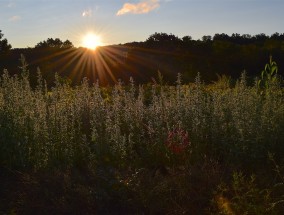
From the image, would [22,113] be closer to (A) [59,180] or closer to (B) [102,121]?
(B) [102,121]

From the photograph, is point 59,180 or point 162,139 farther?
point 162,139

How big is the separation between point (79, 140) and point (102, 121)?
523 mm

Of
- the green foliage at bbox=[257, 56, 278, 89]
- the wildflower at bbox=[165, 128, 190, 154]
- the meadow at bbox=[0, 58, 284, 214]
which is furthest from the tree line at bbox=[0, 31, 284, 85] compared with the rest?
the wildflower at bbox=[165, 128, 190, 154]

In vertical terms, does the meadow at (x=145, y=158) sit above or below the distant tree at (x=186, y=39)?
below

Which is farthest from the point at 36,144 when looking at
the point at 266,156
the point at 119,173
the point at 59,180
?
the point at 266,156

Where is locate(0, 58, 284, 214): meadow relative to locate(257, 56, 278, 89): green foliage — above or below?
below

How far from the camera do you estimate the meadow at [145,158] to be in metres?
5.01

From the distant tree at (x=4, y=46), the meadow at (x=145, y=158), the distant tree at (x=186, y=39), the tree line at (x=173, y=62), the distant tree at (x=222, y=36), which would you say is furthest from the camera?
the distant tree at (x=222, y=36)

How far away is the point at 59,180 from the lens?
546 cm

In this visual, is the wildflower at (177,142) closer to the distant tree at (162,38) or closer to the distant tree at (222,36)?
the distant tree at (162,38)

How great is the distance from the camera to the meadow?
501 centimetres

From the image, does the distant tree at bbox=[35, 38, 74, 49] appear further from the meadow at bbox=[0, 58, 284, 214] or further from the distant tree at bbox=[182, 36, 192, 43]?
the meadow at bbox=[0, 58, 284, 214]

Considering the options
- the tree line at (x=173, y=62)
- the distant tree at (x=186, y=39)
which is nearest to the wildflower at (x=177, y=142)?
the tree line at (x=173, y=62)

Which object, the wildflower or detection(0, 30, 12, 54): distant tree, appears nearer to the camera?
the wildflower
